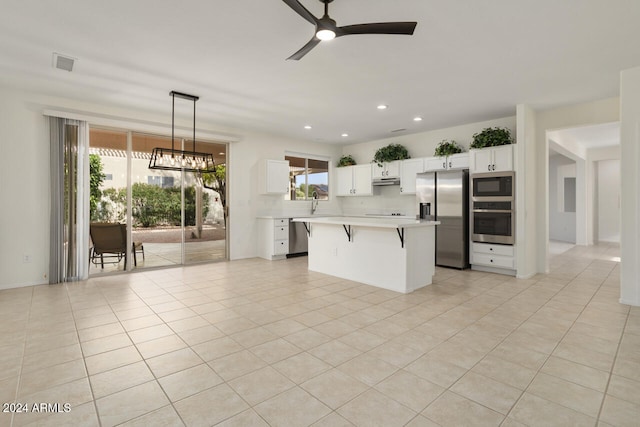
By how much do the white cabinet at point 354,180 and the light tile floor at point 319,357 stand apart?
387cm

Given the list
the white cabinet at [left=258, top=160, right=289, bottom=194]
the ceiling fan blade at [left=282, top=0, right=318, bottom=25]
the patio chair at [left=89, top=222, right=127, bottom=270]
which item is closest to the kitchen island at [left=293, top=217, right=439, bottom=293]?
the white cabinet at [left=258, top=160, right=289, bottom=194]

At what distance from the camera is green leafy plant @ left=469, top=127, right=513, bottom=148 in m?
5.21

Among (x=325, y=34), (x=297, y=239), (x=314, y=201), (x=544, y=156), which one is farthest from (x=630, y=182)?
(x=314, y=201)

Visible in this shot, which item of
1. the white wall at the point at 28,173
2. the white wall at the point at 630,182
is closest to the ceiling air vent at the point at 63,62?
the white wall at the point at 28,173

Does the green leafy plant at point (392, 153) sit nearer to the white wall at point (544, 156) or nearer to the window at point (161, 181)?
the white wall at point (544, 156)

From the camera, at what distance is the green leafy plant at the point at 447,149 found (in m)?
5.94

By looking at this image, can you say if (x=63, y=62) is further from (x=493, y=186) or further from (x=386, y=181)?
(x=493, y=186)

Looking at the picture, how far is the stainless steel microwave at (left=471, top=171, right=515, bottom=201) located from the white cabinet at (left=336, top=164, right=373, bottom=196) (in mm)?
2558

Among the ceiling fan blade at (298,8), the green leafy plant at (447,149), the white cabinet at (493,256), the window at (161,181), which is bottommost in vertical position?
the white cabinet at (493,256)

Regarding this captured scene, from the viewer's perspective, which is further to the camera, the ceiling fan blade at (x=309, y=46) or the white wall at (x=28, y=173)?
the white wall at (x=28, y=173)

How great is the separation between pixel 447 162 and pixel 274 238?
12.1ft

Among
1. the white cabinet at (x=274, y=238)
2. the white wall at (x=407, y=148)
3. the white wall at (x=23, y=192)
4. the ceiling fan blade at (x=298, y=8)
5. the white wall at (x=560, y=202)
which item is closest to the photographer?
the ceiling fan blade at (x=298, y=8)

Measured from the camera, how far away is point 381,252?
14.2ft

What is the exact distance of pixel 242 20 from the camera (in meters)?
2.63
